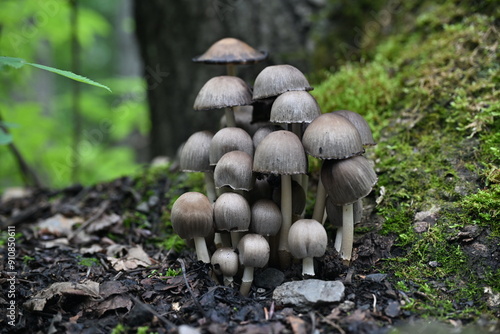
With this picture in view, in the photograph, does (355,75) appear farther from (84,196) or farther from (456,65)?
(84,196)

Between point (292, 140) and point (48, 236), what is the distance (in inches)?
98.1

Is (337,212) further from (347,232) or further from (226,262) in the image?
(226,262)

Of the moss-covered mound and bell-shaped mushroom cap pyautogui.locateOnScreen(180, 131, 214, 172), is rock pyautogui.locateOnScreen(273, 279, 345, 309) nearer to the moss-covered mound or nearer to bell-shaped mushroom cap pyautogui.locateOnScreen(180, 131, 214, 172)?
the moss-covered mound

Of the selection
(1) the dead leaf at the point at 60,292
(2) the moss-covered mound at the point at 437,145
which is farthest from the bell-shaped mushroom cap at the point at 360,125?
(1) the dead leaf at the point at 60,292

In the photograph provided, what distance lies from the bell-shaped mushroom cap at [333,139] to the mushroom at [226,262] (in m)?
0.78

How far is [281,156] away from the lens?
229cm

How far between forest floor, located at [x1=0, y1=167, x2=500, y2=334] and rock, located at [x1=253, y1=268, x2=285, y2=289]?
0.13ft

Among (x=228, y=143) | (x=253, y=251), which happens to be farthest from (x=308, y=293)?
(x=228, y=143)

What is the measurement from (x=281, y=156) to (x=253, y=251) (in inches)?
22.4

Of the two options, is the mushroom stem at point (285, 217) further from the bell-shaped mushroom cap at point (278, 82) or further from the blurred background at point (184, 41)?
the blurred background at point (184, 41)

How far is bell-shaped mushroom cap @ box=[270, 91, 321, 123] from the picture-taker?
238cm

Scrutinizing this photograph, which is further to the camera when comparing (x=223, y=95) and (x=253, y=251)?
(x=223, y=95)

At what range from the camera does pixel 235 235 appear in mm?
2654

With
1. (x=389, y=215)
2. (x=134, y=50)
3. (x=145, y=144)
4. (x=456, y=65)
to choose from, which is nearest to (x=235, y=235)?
(x=389, y=215)
